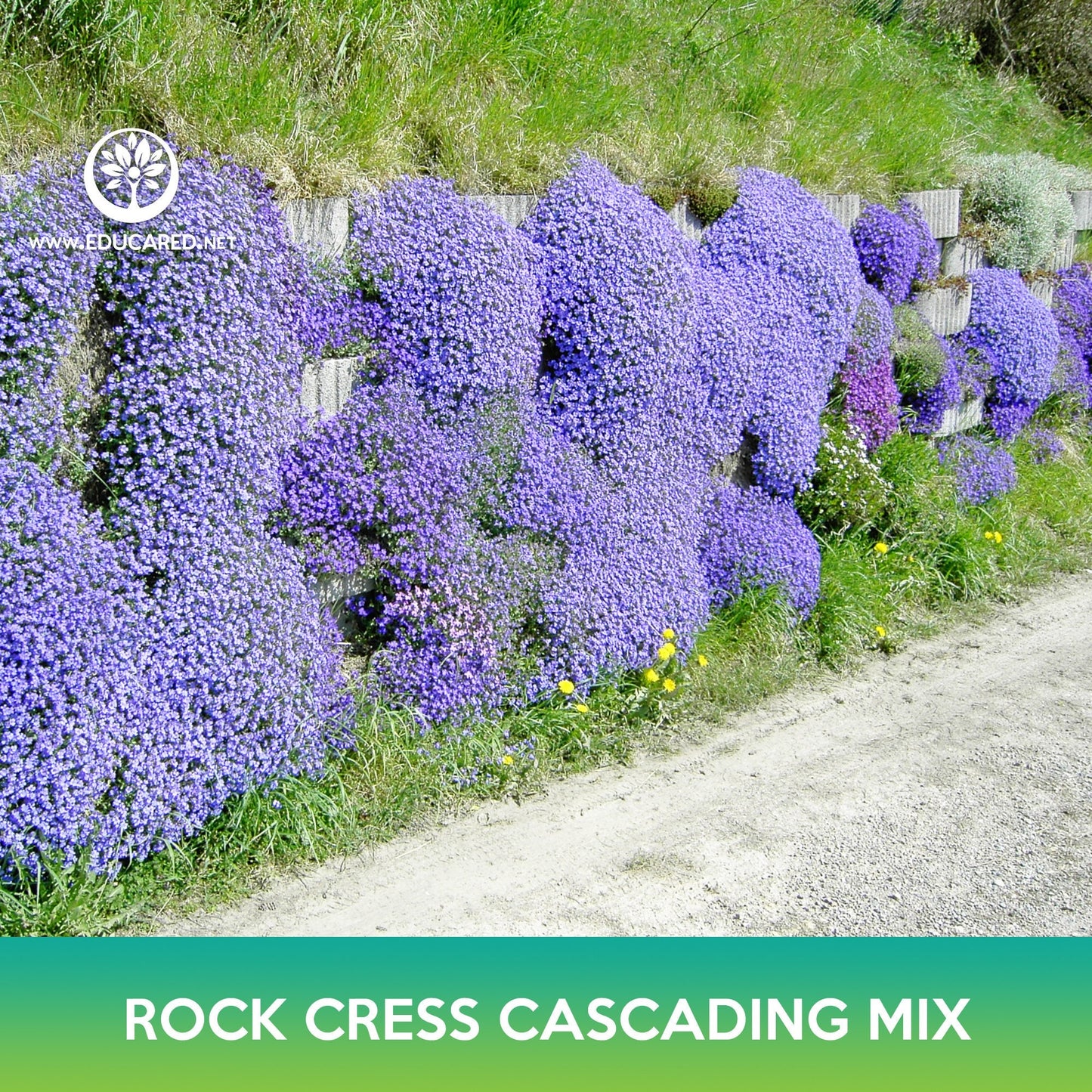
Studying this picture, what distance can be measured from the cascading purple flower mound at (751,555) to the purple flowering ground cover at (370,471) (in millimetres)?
14

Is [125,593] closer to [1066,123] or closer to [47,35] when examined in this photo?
[47,35]

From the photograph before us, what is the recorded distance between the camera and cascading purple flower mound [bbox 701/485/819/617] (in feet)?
16.7

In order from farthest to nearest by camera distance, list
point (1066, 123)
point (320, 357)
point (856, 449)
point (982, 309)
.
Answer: point (1066, 123)
point (982, 309)
point (856, 449)
point (320, 357)

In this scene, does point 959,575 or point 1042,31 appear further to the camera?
point 1042,31

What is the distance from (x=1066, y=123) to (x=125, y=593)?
996 centimetres

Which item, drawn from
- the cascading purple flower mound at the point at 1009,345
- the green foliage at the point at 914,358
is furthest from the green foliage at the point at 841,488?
the cascading purple flower mound at the point at 1009,345

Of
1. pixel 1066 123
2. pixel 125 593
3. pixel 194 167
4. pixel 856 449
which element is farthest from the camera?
pixel 1066 123

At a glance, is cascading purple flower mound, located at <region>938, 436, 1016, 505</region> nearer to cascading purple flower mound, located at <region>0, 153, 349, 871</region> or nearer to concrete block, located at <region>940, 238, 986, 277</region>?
concrete block, located at <region>940, 238, 986, 277</region>

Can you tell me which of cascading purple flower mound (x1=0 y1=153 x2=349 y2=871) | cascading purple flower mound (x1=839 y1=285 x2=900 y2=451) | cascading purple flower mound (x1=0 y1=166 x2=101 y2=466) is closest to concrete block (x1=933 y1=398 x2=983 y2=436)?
cascading purple flower mound (x1=839 y1=285 x2=900 y2=451)

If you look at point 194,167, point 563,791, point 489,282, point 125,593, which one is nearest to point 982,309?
point 489,282

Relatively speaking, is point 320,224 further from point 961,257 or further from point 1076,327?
point 1076,327

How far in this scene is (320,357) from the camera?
4.02 m

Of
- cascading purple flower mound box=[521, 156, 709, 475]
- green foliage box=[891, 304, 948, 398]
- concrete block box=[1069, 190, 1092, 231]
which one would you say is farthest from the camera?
concrete block box=[1069, 190, 1092, 231]

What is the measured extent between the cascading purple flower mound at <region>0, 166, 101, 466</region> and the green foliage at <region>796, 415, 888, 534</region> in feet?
11.7
